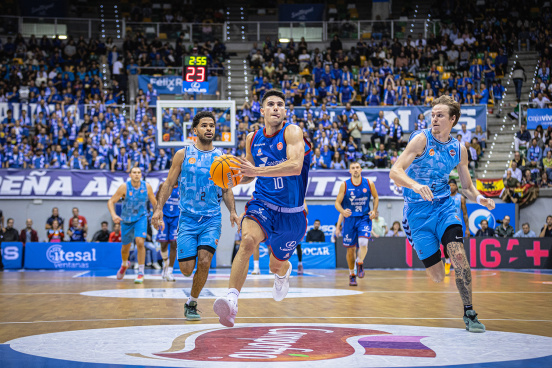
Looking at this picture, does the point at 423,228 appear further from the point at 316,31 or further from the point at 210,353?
the point at 316,31

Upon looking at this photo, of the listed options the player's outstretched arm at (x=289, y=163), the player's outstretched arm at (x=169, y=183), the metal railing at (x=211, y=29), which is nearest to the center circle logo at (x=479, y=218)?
the metal railing at (x=211, y=29)

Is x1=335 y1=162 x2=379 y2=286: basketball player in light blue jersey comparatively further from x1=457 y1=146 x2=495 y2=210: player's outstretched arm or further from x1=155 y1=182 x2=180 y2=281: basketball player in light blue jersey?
x1=457 y1=146 x2=495 y2=210: player's outstretched arm

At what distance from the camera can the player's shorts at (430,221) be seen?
24.5ft

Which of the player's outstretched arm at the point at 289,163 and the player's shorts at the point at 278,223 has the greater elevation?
the player's outstretched arm at the point at 289,163

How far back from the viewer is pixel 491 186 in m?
24.7

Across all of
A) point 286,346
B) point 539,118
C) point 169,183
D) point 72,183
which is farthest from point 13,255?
point 539,118

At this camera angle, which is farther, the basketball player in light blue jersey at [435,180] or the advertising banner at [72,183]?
the advertising banner at [72,183]

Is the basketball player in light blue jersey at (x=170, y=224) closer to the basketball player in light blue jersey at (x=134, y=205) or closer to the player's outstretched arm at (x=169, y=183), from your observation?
the basketball player in light blue jersey at (x=134, y=205)

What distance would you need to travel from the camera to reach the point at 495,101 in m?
30.2

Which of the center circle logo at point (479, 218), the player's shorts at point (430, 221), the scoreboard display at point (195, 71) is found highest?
the scoreboard display at point (195, 71)

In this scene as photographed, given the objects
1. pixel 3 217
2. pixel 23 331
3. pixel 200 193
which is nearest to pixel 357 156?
pixel 3 217

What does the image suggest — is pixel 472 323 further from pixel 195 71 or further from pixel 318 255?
pixel 195 71

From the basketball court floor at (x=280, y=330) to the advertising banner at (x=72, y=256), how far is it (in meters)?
9.70

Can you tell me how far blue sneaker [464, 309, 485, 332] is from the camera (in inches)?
269
